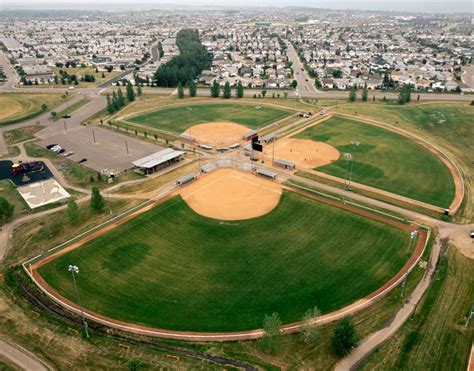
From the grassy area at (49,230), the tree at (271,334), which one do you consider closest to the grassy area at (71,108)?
the grassy area at (49,230)

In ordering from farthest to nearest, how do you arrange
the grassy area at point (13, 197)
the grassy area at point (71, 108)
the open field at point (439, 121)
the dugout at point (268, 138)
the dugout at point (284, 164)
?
1. the grassy area at point (71, 108)
2. the dugout at point (268, 138)
3. the open field at point (439, 121)
4. the dugout at point (284, 164)
5. the grassy area at point (13, 197)

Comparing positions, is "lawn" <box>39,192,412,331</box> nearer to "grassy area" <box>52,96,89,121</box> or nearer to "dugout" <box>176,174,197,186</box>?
"dugout" <box>176,174,197,186</box>

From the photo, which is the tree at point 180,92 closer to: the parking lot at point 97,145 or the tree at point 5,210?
the parking lot at point 97,145

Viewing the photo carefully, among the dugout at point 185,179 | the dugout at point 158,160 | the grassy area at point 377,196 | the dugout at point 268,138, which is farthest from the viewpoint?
the dugout at point 268,138

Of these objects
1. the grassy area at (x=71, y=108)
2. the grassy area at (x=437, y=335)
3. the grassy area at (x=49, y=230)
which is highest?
the grassy area at (x=71, y=108)

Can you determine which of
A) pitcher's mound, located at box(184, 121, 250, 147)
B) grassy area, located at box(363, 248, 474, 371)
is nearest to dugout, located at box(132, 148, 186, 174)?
pitcher's mound, located at box(184, 121, 250, 147)

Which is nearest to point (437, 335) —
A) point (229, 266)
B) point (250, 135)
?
point (229, 266)
